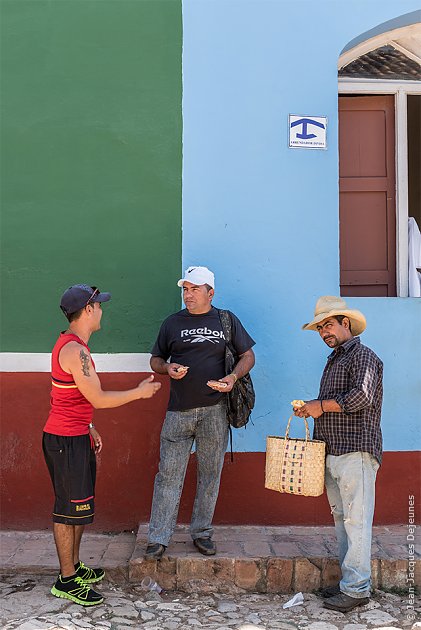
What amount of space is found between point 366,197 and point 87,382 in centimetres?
288

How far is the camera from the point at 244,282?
5.05m

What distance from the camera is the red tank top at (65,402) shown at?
391 cm

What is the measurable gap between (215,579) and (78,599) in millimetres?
870

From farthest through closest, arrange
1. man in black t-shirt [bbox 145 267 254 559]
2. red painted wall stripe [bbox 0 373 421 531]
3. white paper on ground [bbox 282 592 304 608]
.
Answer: red painted wall stripe [bbox 0 373 421 531]
man in black t-shirt [bbox 145 267 254 559]
white paper on ground [bbox 282 592 304 608]

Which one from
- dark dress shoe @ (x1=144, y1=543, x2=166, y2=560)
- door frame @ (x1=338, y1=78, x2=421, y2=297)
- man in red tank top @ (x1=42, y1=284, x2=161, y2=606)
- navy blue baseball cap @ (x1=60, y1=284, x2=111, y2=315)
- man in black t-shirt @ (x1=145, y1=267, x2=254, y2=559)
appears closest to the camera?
man in red tank top @ (x1=42, y1=284, x2=161, y2=606)

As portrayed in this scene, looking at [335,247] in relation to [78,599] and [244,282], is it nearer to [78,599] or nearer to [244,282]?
[244,282]

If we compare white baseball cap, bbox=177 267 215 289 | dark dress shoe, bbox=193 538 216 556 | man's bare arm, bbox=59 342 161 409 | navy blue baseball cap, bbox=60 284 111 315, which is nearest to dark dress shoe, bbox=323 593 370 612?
dark dress shoe, bbox=193 538 216 556

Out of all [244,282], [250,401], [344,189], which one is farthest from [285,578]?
[344,189]

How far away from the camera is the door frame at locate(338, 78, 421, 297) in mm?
5426

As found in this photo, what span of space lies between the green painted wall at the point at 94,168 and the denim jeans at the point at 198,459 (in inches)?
33.6

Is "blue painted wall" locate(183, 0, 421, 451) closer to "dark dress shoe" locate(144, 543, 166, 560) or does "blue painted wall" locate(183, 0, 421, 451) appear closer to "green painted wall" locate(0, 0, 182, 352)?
"green painted wall" locate(0, 0, 182, 352)

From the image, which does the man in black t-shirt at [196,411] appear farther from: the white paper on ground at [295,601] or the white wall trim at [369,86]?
the white wall trim at [369,86]

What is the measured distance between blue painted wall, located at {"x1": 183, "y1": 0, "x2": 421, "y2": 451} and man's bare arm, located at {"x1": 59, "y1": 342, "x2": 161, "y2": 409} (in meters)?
1.41

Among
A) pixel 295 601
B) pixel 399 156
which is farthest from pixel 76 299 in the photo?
pixel 399 156
